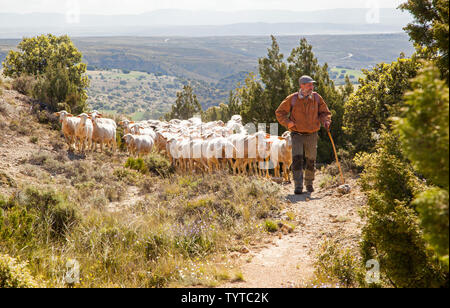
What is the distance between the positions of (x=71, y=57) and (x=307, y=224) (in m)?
27.4

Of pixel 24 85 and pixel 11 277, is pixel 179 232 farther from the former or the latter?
pixel 24 85

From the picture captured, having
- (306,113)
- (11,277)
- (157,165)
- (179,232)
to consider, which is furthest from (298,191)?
(157,165)

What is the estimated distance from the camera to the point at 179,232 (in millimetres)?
6035

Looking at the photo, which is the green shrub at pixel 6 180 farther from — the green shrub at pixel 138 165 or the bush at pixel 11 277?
the bush at pixel 11 277

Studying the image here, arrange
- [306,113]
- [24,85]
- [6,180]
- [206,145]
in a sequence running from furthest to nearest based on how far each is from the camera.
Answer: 1. [24,85]
2. [206,145]
3. [6,180]
4. [306,113]

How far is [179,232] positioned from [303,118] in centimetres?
432

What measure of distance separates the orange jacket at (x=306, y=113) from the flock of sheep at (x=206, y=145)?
212 centimetres

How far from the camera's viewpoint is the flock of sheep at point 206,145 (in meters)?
11.4

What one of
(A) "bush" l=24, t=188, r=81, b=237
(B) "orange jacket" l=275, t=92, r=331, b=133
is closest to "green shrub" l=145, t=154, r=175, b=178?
(B) "orange jacket" l=275, t=92, r=331, b=133

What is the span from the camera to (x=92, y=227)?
6629 millimetres

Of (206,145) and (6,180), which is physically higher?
(206,145)

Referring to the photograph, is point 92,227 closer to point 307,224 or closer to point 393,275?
point 307,224

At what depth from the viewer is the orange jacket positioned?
8.74m

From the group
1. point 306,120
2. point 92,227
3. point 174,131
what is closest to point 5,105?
point 174,131
